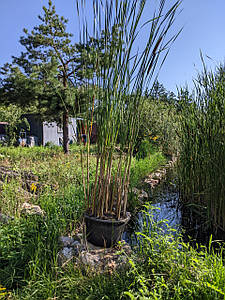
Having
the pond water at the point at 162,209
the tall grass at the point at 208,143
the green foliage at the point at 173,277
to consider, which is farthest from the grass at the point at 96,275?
the tall grass at the point at 208,143

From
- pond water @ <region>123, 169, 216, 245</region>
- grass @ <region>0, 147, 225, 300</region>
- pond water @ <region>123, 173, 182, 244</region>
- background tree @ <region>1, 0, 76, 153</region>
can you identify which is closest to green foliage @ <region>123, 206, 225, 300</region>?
grass @ <region>0, 147, 225, 300</region>

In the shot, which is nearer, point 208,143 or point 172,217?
point 208,143

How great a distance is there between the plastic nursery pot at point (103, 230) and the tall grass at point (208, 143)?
0.79 m

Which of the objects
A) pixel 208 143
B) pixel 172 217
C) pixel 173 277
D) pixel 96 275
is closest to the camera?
pixel 173 277

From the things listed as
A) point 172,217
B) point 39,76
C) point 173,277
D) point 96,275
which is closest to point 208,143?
point 172,217

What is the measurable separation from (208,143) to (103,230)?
1.11 meters

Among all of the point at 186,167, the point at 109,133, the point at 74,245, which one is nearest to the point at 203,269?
the point at 74,245

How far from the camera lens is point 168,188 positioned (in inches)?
131

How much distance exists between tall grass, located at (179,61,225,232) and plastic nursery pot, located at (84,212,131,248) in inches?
31.2

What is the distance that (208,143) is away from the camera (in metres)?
1.70

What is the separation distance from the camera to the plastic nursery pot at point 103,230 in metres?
1.40

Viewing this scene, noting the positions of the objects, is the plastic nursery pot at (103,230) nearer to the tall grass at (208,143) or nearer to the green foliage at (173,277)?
the green foliage at (173,277)

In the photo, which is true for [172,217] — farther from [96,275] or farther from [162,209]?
[96,275]

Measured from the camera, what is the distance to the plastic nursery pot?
1.40m
